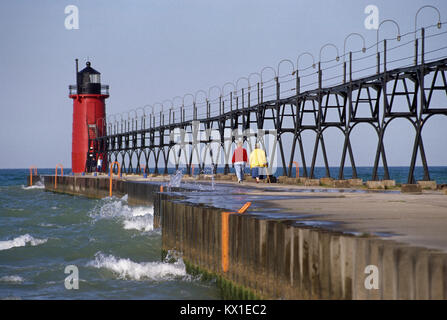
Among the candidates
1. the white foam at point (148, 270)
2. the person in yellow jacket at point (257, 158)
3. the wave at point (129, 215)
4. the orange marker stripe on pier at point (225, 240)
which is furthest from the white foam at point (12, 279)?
the person in yellow jacket at point (257, 158)

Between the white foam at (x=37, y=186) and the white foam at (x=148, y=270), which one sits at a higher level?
the white foam at (x=37, y=186)

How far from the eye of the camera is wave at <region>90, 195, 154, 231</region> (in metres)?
24.6

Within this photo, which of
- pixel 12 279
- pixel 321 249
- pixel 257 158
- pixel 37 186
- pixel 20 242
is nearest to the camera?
pixel 321 249

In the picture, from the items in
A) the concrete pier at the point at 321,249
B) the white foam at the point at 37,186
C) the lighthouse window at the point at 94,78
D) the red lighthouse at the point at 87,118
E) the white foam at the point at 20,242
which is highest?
the lighthouse window at the point at 94,78

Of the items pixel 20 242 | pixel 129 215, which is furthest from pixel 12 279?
pixel 129 215

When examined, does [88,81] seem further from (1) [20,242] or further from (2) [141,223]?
(1) [20,242]

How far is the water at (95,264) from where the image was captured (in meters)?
12.3

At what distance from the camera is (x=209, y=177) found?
39.1m

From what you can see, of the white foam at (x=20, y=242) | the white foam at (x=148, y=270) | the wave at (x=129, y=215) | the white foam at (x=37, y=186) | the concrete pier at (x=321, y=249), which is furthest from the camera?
the white foam at (x=37, y=186)

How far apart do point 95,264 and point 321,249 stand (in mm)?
9189

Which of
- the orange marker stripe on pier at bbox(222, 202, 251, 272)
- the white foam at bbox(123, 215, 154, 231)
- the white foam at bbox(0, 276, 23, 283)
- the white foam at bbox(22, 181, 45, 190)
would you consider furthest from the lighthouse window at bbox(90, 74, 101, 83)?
the orange marker stripe on pier at bbox(222, 202, 251, 272)

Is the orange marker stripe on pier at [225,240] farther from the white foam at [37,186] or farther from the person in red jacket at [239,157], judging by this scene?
the white foam at [37,186]

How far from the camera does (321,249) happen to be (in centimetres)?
794
